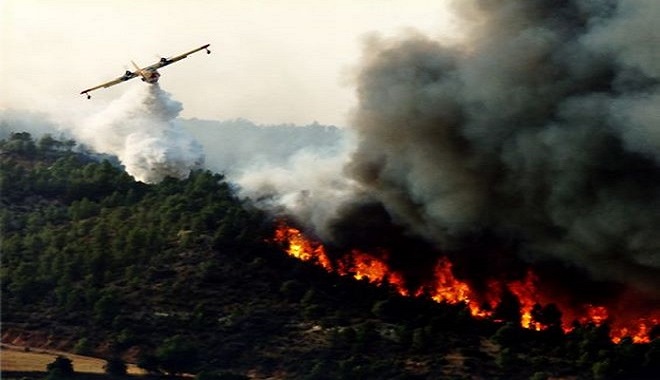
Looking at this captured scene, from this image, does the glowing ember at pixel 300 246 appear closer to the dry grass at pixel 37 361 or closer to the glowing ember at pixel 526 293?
the glowing ember at pixel 526 293

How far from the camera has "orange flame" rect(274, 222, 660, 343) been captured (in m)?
85.9

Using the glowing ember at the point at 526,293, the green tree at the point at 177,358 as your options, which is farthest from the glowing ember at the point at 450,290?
the green tree at the point at 177,358

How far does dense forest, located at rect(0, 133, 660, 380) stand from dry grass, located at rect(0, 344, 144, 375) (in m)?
1.13

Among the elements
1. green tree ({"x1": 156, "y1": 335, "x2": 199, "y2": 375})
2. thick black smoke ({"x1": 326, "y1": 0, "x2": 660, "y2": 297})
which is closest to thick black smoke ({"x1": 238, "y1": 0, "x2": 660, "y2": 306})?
thick black smoke ({"x1": 326, "y1": 0, "x2": 660, "y2": 297})

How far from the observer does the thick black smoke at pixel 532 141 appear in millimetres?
82375

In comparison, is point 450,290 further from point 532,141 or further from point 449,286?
point 532,141

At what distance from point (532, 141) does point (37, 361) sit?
42104 mm

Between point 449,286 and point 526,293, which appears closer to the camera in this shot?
point 526,293

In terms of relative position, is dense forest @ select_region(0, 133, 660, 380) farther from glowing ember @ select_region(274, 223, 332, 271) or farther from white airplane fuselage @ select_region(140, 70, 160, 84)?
white airplane fuselage @ select_region(140, 70, 160, 84)

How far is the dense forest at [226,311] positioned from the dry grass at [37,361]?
3.72 feet

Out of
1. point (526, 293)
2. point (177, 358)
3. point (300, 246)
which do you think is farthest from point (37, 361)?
point (526, 293)

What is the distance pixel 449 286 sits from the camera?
9481cm

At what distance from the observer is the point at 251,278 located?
9900 centimetres

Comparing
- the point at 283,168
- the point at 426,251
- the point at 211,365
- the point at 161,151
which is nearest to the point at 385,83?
the point at 426,251
